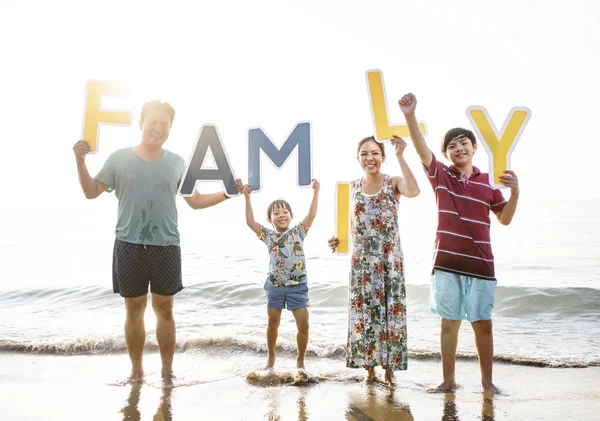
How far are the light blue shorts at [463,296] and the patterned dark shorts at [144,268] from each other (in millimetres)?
1939

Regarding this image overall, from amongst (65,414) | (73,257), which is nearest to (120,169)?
(65,414)

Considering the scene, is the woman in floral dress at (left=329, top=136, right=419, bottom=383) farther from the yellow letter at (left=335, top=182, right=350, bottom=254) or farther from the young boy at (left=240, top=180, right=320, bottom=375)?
the young boy at (left=240, top=180, right=320, bottom=375)

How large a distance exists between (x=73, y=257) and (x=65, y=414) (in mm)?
13695

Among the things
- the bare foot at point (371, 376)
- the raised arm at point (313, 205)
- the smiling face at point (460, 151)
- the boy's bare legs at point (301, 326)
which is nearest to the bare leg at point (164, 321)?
the boy's bare legs at point (301, 326)

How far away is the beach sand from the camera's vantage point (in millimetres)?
3406

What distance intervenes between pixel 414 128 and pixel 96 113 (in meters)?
2.44

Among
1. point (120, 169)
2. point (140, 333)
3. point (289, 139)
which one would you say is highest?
point (289, 139)

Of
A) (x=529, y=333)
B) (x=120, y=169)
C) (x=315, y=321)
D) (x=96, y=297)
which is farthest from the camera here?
(x=96, y=297)

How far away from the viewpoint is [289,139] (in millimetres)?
4336

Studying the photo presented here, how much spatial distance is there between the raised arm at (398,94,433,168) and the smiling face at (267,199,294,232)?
1348mm

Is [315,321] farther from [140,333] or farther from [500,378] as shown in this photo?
[140,333]

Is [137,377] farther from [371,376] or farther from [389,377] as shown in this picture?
[389,377]

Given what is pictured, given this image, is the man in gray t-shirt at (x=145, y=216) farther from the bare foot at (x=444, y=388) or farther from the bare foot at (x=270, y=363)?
the bare foot at (x=444, y=388)

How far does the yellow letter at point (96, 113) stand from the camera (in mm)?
3977
